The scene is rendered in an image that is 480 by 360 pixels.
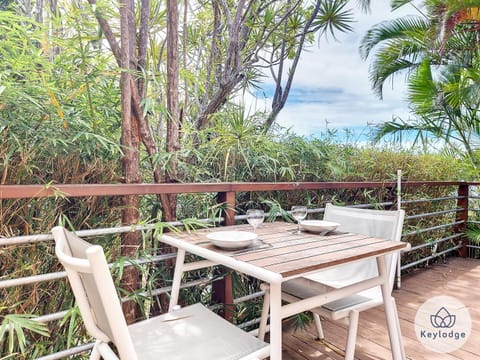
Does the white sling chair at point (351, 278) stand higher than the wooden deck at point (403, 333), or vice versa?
the white sling chair at point (351, 278)

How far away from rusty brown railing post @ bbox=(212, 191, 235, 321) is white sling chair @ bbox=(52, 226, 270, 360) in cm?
43

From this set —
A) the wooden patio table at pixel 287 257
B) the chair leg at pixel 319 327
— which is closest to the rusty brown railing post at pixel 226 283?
the wooden patio table at pixel 287 257

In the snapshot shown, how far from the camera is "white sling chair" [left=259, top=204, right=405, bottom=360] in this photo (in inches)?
59.0

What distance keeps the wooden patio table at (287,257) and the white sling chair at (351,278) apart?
0.17 metres

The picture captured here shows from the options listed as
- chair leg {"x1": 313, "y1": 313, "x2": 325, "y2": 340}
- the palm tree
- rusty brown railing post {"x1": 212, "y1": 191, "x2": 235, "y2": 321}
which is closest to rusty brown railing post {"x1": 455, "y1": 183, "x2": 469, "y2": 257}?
the palm tree

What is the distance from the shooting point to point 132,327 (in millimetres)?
1285

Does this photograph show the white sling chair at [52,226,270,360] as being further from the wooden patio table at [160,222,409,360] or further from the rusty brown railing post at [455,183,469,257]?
the rusty brown railing post at [455,183,469,257]

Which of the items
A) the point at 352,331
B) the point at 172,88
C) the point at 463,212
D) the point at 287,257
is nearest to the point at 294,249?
the point at 287,257

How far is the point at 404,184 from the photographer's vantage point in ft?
10.2

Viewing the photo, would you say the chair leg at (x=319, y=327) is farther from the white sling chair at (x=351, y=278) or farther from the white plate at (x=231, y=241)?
the white plate at (x=231, y=241)

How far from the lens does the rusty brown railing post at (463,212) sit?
400cm

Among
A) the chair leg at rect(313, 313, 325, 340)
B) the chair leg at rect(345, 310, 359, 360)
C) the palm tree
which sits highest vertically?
the palm tree

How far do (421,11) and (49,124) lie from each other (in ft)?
19.8

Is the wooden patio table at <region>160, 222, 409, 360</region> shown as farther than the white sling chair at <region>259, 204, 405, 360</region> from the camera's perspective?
No
